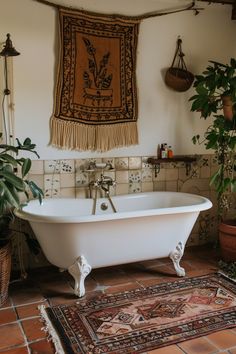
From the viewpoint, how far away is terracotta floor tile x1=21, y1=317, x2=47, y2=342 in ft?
6.32

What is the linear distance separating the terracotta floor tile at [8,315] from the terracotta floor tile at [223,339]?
3.98 ft

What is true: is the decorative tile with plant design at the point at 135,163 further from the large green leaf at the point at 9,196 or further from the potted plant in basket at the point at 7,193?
the large green leaf at the point at 9,196

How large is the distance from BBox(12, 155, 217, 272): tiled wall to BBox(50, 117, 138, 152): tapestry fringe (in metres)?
0.13

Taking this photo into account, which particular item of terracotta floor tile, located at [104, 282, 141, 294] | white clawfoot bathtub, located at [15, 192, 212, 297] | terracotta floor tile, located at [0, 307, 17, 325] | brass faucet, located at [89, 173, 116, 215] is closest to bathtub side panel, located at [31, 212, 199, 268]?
white clawfoot bathtub, located at [15, 192, 212, 297]

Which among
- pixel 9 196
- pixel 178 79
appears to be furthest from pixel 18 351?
pixel 178 79

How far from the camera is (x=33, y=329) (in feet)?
6.56

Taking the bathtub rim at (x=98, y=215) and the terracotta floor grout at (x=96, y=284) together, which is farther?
the bathtub rim at (x=98, y=215)

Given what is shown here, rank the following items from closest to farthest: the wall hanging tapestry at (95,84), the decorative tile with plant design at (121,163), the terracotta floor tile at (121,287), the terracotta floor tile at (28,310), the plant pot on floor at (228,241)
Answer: the terracotta floor tile at (28,310)
the terracotta floor tile at (121,287)
the wall hanging tapestry at (95,84)
the plant pot on floor at (228,241)
the decorative tile with plant design at (121,163)

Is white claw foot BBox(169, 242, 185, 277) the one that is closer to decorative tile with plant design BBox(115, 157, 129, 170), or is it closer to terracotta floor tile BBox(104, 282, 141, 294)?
terracotta floor tile BBox(104, 282, 141, 294)

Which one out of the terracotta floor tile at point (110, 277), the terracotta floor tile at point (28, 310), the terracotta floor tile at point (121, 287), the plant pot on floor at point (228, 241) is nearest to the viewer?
the terracotta floor tile at point (28, 310)

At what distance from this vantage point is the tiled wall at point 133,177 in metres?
2.92

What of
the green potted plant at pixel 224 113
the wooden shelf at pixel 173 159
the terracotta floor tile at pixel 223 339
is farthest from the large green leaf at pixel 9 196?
the green potted plant at pixel 224 113

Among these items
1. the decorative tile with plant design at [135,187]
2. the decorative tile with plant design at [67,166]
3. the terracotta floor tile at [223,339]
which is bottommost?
the terracotta floor tile at [223,339]

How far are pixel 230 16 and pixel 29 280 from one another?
10.6 ft
